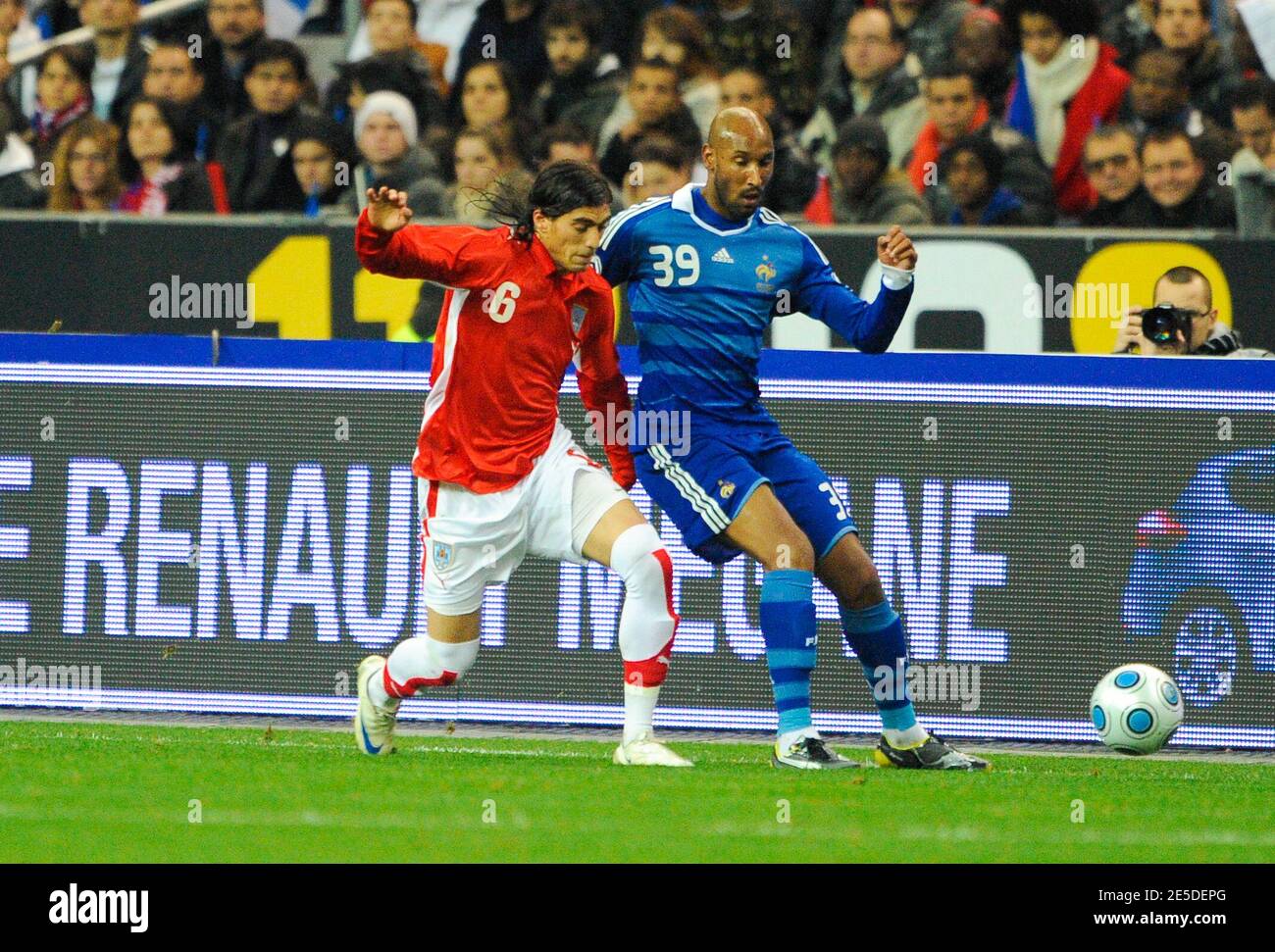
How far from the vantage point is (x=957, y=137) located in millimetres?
12055

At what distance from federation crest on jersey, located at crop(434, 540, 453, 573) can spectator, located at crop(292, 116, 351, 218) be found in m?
5.57

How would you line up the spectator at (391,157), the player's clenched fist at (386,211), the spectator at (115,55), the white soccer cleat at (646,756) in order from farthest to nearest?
1. the spectator at (115,55)
2. the spectator at (391,157)
3. the white soccer cleat at (646,756)
4. the player's clenched fist at (386,211)

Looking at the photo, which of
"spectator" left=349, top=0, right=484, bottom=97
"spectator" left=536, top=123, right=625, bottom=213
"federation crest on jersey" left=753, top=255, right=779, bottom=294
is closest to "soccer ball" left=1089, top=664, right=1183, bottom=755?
"federation crest on jersey" left=753, top=255, right=779, bottom=294

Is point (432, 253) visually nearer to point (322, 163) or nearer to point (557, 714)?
point (557, 714)

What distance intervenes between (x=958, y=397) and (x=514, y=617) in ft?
6.77

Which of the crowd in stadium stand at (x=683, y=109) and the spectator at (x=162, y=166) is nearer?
the crowd in stadium stand at (x=683, y=109)

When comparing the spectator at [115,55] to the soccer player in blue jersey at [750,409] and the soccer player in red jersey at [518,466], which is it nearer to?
the soccer player in blue jersey at [750,409]

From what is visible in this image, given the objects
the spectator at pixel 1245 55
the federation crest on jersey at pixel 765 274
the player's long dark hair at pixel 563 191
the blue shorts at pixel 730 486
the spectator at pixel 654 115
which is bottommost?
the blue shorts at pixel 730 486

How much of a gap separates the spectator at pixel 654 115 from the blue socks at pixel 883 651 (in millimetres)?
4774

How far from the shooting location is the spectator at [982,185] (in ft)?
38.9

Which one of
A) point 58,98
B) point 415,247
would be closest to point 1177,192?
point 415,247

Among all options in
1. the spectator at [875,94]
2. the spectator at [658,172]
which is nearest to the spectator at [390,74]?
the spectator at [658,172]

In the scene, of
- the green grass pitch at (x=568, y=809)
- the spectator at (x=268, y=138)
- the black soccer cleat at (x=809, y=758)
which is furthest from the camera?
the spectator at (x=268, y=138)
